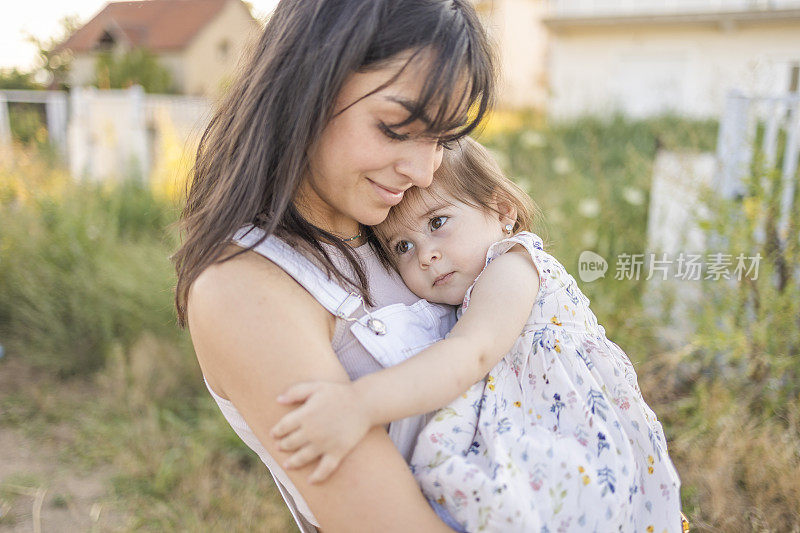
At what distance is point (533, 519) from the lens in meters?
1.06

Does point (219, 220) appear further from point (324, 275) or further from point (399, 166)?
point (399, 166)

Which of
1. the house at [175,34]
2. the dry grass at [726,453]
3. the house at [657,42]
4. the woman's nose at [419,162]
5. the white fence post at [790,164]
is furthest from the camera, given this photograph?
the house at [175,34]

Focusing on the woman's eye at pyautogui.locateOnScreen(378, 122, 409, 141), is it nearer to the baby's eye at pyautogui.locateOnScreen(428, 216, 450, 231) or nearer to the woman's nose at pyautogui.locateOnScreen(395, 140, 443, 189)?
the woman's nose at pyautogui.locateOnScreen(395, 140, 443, 189)

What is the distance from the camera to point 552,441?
116 cm

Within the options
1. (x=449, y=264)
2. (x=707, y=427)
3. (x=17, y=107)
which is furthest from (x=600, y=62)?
(x=449, y=264)

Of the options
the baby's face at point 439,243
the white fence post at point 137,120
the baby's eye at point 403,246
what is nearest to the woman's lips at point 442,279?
the baby's face at point 439,243

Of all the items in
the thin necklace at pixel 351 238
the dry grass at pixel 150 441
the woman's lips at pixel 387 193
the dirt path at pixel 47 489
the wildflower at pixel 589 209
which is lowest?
the dirt path at pixel 47 489

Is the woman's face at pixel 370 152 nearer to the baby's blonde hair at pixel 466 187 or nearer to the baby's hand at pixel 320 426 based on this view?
the baby's blonde hair at pixel 466 187

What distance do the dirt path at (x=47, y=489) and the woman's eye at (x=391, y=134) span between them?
2.30 metres

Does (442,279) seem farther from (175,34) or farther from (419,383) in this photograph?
(175,34)

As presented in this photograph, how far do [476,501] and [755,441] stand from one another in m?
1.90

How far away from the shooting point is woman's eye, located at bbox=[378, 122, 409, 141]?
43.4 inches

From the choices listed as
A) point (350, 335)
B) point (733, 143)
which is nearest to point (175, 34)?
point (733, 143)

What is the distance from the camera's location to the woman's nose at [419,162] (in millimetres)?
1171
